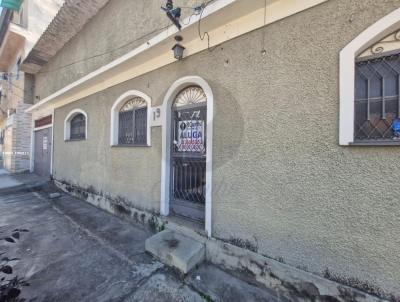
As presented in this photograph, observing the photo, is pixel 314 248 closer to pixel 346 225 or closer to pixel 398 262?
pixel 346 225

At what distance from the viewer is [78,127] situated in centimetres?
761

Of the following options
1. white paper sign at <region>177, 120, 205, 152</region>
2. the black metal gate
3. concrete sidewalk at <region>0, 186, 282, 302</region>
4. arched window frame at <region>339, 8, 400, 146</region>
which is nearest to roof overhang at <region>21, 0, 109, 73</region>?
the black metal gate

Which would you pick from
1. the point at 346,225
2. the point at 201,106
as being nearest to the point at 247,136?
the point at 201,106

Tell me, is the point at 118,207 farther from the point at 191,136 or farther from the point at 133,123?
the point at 191,136

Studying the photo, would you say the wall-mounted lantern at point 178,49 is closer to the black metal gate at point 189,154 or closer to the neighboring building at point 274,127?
the neighboring building at point 274,127

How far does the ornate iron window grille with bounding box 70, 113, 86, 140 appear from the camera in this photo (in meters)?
7.28

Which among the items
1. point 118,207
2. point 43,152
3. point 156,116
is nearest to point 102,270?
point 118,207

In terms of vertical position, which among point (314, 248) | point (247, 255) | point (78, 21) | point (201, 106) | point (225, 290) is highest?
point (78, 21)

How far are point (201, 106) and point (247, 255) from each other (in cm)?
264

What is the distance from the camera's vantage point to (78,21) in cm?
685

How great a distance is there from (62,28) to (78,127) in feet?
11.7

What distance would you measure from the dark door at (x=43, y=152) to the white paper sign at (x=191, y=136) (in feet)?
26.9

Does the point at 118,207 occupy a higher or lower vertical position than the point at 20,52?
lower

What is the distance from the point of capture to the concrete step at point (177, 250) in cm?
307
